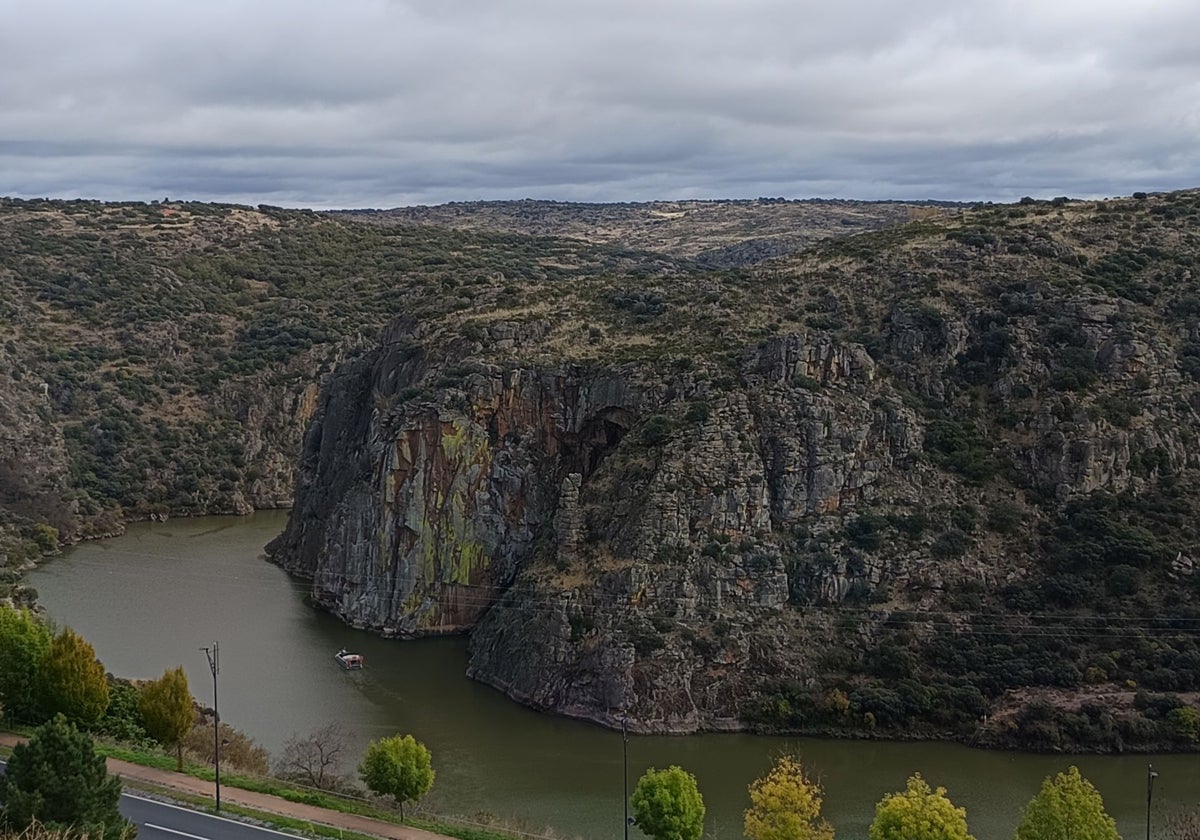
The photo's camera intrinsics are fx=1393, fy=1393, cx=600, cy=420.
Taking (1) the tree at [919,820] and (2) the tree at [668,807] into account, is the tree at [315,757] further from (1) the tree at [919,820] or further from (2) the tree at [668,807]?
(1) the tree at [919,820]

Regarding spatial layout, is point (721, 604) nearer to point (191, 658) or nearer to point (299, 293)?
point (191, 658)

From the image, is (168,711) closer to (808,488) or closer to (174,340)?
(808,488)

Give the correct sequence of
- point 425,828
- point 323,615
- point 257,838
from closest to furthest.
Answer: point 257,838 < point 425,828 < point 323,615

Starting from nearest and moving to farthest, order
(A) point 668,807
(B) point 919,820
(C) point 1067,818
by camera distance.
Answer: (B) point 919,820 < (C) point 1067,818 < (A) point 668,807

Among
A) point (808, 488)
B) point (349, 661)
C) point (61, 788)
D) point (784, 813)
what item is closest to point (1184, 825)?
point (784, 813)

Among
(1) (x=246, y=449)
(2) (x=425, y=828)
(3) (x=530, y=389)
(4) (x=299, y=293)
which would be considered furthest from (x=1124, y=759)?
(4) (x=299, y=293)

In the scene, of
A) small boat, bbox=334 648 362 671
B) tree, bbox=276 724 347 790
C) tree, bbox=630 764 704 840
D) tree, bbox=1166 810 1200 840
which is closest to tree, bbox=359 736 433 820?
tree, bbox=276 724 347 790
